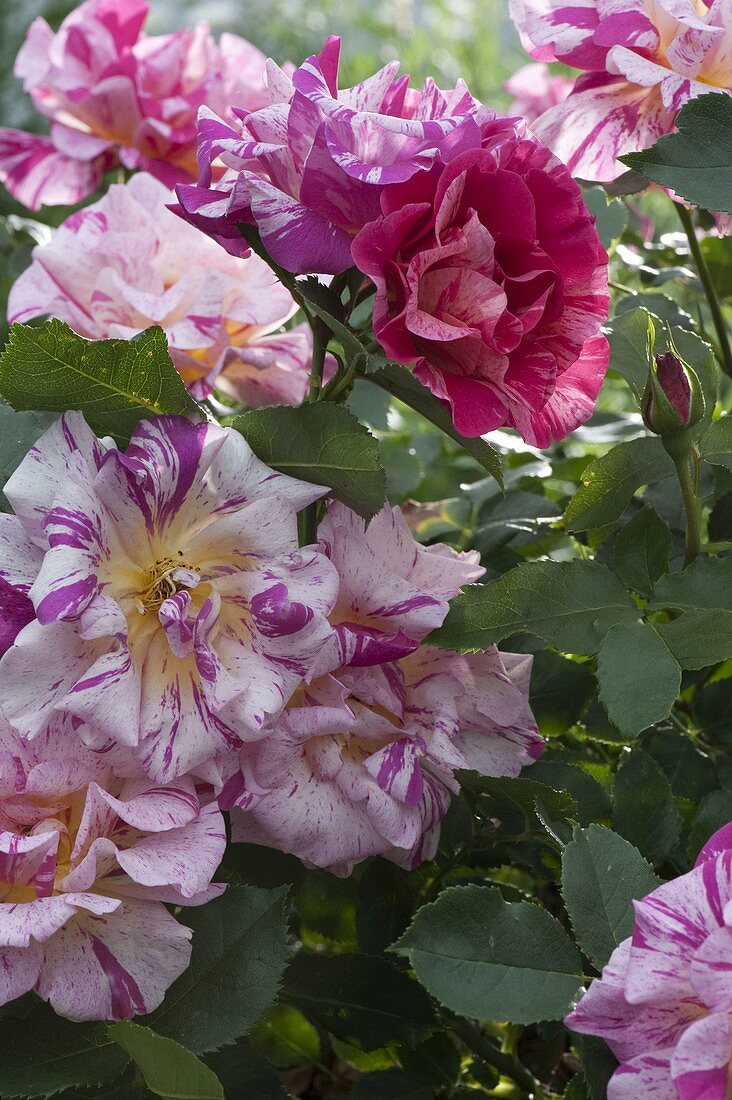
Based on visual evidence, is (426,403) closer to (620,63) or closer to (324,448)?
(324,448)

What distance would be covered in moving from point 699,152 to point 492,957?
29cm

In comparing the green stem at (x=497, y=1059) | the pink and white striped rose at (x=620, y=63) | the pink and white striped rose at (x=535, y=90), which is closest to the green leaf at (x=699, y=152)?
the pink and white striped rose at (x=620, y=63)

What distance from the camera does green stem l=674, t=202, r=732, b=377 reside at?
609 millimetres

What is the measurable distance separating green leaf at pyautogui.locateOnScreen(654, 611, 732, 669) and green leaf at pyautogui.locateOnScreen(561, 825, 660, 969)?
0.25 feet

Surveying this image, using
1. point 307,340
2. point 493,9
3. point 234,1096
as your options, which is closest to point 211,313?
point 307,340

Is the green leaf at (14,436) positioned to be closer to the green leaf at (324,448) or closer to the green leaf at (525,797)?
the green leaf at (324,448)

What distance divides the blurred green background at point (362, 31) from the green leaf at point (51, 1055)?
1489 mm

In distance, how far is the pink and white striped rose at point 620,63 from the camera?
48 centimetres

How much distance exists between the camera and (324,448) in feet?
1.43

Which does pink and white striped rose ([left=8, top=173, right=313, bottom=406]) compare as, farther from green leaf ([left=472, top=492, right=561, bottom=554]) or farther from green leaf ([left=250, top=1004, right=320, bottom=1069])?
green leaf ([left=250, top=1004, right=320, bottom=1069])

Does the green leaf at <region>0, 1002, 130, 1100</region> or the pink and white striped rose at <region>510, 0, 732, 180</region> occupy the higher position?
the pink and white striped rose at <region>510, 0, 732, 180</region>

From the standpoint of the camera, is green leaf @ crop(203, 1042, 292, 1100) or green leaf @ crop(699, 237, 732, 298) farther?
green leaf @ crop(699, 237, 732, 298)

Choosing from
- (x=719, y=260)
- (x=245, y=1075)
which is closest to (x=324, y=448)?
(x=245, y=1075)

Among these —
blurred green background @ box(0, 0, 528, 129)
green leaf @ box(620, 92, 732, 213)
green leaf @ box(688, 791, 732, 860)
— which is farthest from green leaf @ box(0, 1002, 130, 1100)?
blurred green background @ box(0, 0, 528, 129)
